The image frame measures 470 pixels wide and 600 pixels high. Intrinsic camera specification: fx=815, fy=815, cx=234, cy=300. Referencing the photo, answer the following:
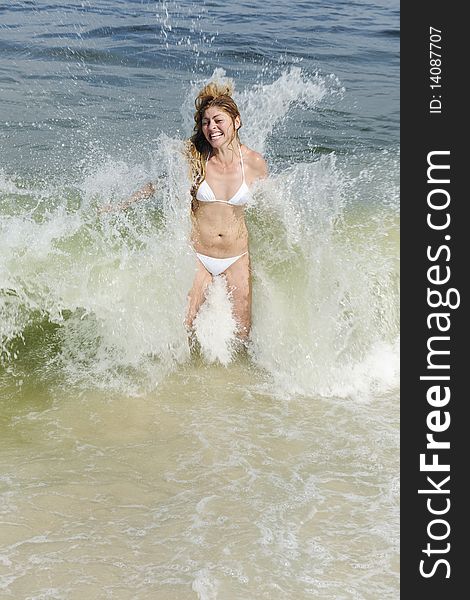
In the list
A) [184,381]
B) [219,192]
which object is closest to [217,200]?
[219,192]

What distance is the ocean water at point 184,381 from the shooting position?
137 inches

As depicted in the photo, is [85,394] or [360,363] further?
[360,363]

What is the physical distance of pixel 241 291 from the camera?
18.6ft

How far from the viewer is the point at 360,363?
5.67 m

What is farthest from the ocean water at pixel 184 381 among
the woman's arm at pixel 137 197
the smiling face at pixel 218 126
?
the smiling face at pixel 218 126

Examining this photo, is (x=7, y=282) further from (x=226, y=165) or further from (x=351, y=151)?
(x=351, y=151)

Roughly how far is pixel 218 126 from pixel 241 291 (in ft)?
3.82

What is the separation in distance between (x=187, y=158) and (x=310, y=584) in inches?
118

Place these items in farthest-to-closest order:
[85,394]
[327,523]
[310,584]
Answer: [85,394] → [327,523] → [310,584]

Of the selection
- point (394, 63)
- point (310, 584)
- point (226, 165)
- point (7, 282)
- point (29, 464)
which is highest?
point (394, 63)

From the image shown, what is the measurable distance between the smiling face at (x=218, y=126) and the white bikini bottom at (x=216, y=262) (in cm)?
77

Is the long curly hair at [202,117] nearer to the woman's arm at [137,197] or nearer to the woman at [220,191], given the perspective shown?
the woman at [220,191]

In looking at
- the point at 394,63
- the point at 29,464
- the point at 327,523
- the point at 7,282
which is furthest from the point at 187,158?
the point at 394,63

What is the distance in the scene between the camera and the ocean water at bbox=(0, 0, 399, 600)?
3484mm
